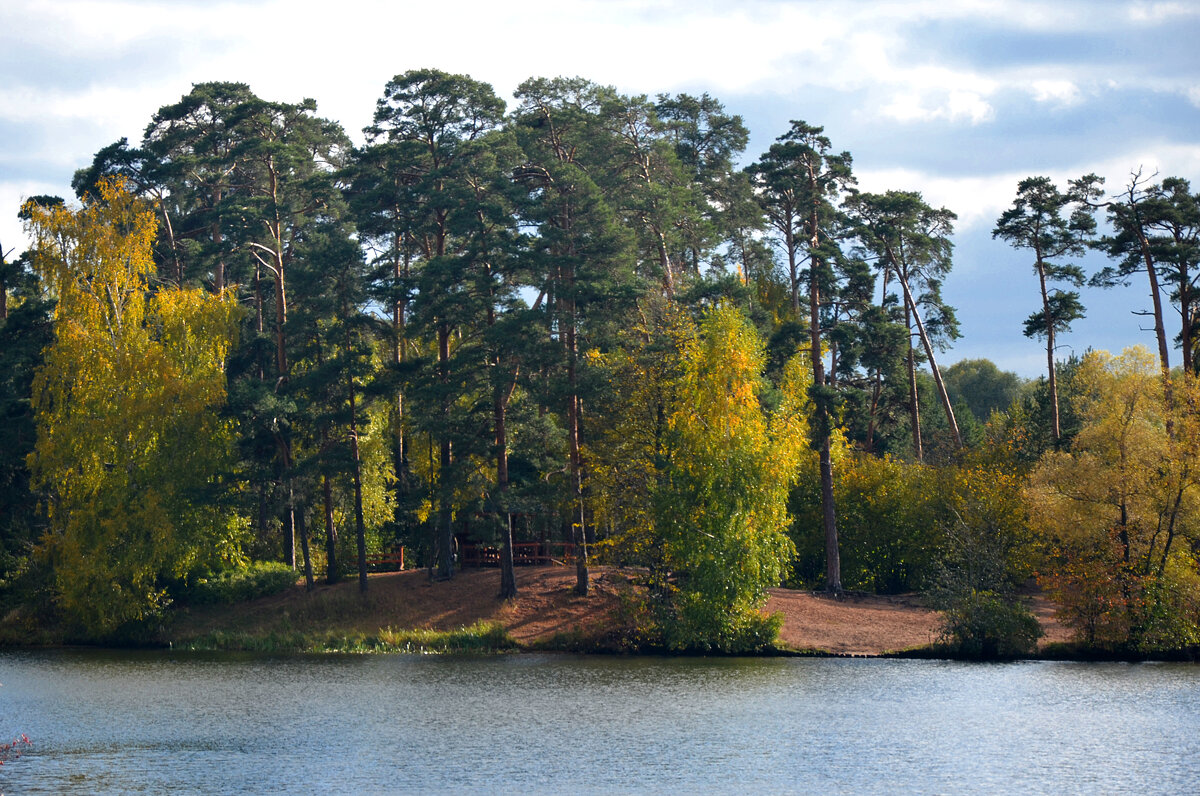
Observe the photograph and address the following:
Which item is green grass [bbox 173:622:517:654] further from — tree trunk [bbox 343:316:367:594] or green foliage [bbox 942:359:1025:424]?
green foliage [bbox 942:359:1025:424]

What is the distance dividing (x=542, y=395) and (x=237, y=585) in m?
17.0

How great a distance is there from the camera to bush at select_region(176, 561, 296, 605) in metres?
50.3

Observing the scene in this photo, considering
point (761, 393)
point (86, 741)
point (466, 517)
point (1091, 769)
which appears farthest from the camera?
point (466, 517)

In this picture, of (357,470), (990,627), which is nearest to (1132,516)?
(990,627)

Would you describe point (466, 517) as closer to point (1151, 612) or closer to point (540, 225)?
point (540, 225)

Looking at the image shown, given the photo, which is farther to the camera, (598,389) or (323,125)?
(323,125)

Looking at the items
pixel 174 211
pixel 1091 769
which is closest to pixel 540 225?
pixel 174 211

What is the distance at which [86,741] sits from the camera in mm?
26844

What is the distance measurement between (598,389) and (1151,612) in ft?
71.9

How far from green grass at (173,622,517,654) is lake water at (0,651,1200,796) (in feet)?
13.3

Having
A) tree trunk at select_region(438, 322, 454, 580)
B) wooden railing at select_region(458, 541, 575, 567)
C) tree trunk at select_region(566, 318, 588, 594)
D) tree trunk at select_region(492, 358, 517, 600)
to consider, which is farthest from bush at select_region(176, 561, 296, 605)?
tree trunk at select_region(566, 318, 588, 594)

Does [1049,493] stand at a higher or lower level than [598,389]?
lower

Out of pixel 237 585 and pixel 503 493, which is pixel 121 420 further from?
pixel 503 493

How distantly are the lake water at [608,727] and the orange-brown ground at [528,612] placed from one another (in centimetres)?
404
